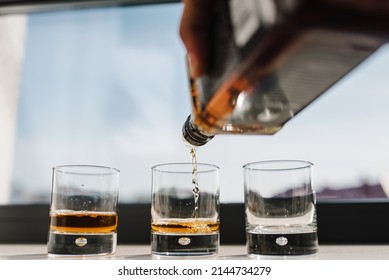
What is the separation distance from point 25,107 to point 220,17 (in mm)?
920

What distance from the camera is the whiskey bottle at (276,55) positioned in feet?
1.24

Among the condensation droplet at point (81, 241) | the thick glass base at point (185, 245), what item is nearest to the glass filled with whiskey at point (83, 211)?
the condensation droplet at point (81, 241)

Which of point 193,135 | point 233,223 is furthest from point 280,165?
point 233,223

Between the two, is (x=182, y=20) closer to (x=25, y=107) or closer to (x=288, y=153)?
(x=288, y=153)

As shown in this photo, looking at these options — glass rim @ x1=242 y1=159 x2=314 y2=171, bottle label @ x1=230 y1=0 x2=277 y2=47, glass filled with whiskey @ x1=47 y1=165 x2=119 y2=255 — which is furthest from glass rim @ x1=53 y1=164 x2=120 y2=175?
bottle label @ x1=230 y1=0 x2=277 y2=47

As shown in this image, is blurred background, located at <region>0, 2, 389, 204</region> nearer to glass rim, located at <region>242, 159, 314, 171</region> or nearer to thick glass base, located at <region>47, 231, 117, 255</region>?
glass rim, located at <region>242, 159, 314, 171</region>

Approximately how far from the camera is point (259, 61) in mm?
439

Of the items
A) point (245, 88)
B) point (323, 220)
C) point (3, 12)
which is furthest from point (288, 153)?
point (3, 12)

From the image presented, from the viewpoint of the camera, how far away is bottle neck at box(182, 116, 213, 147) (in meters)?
0.69

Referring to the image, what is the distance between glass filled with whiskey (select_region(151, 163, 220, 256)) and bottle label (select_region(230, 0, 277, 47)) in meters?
0.38

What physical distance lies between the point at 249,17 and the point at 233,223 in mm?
731

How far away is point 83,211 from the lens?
2.58ft

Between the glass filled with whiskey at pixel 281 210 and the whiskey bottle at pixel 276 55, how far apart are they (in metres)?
0.17
